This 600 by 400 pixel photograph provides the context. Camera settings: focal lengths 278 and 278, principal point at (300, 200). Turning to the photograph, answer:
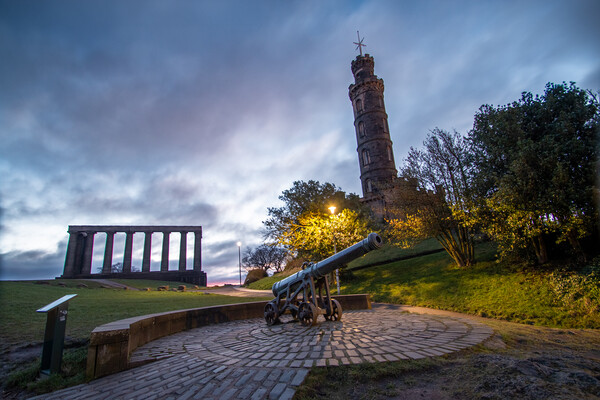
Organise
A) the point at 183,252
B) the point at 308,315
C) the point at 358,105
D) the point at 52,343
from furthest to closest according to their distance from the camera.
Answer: the point at 183,252 → the point at 358,105 → the point at 308,315 → the point at 52,343

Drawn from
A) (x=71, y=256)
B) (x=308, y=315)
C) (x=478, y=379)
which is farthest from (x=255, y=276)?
(x=478, y=379)

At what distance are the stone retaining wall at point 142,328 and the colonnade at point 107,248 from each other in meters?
50.5

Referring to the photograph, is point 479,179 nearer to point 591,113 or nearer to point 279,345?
point 591,113

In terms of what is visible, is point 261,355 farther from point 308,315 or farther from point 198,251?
point 198,251

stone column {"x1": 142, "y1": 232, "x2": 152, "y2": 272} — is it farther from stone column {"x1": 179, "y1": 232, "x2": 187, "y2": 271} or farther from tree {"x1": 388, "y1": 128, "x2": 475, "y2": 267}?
tree {"x1": 388, "y1": 128, "x2": 475, "y2": 267}

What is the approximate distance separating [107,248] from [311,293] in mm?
56291

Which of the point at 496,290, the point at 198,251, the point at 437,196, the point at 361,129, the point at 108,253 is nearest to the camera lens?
the point at 496,290

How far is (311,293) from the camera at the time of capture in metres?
7.66

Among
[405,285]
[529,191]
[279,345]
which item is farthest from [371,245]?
[405,285]

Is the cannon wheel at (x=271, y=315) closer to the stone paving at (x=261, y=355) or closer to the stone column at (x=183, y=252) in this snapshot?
the stone paving at (x=261, y=355)

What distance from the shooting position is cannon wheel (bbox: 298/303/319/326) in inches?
280

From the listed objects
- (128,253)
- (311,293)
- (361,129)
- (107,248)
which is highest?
(361,129)

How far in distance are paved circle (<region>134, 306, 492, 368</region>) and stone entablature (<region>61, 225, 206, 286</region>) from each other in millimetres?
52212

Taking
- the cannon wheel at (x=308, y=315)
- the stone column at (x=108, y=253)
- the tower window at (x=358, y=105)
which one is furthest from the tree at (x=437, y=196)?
the stone column at (x=108, y=253)
